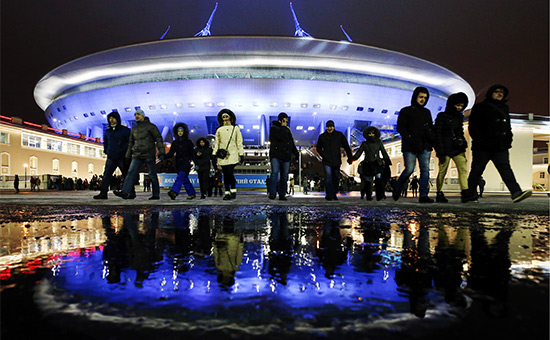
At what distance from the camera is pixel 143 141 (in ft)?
21.3

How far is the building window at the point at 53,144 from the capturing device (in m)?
38.0

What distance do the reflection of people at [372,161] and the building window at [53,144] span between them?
41.7 m

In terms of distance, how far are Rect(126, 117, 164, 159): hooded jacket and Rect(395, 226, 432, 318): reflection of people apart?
18.3 feet

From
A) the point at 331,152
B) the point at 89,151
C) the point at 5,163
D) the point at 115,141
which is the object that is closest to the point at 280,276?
the point at 331,152

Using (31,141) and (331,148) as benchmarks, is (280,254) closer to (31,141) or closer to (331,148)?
(331,148)

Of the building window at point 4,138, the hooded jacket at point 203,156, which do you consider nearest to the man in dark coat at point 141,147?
the hooded jacket at point 203,156

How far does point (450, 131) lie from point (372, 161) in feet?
5.47

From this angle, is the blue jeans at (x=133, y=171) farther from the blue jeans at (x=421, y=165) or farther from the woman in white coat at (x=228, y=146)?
the blue jeans at (x=421, y=165)

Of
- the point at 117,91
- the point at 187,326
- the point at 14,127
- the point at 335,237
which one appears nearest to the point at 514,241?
the point at 335,237

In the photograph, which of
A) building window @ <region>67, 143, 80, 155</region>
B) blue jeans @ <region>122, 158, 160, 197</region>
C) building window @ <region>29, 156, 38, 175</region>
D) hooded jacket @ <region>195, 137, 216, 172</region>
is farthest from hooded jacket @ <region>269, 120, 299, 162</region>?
building window @ <region>67, 143, 80, 155</region>

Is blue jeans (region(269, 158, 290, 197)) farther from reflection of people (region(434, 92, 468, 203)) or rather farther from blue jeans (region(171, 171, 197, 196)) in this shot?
reflection of people (region(434, 92, 468, 203))

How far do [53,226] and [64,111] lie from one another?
2447 inches

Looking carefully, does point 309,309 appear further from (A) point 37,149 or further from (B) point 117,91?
(B) point 117,91

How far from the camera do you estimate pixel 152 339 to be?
62cm
